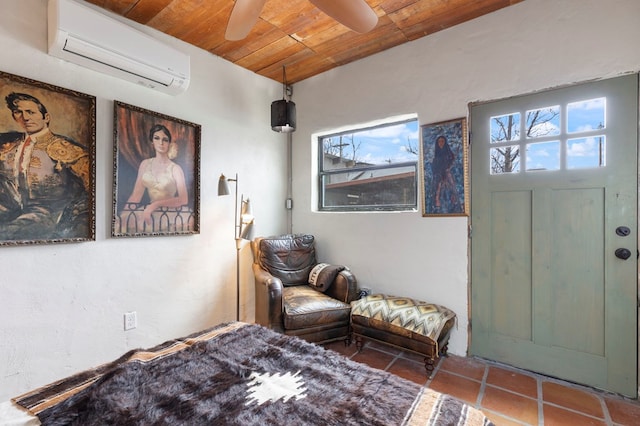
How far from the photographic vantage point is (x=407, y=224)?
279 cm

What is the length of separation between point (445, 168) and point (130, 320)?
2.80 meters

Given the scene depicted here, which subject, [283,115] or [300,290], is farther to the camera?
[283,115]

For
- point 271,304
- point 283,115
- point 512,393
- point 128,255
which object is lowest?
point 512,393

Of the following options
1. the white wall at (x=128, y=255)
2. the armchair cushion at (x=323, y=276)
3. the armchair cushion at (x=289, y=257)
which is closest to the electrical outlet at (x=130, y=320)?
the white wall at (x=128, y=255)

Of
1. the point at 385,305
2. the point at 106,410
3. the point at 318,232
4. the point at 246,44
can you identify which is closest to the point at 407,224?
the point at 385,305

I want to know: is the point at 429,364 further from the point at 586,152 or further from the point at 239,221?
the point at 239,221

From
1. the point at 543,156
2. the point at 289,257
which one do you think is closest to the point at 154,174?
the point at 289,257

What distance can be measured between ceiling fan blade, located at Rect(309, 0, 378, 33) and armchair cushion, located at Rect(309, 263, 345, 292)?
2.00 m

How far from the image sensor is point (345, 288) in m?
2.78

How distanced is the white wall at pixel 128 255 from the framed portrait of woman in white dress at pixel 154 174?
0.23 ft

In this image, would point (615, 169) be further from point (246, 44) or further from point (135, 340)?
point (135, 340)

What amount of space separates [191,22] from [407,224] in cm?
246

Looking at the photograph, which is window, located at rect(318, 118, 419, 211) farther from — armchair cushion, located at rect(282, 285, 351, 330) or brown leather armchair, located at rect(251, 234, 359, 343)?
armchair cushion, located at rect(282, 285, 351, 330)

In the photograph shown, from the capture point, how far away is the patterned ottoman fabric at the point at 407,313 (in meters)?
2.21
